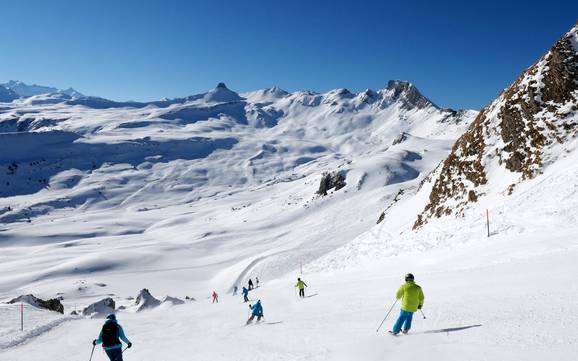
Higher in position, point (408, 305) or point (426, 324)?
point (408, 305)

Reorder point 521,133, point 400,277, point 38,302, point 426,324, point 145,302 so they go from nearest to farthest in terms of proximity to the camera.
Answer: point 426,324, point 400,277, point 521,133, point 38,302, point 145,302

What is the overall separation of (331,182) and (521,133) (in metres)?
90.0

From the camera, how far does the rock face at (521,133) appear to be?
32812 millimetres

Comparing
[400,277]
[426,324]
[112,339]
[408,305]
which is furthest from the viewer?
[400,277]

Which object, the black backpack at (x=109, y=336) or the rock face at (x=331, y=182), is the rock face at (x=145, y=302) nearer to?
the black backpack at (x=109, y=336)

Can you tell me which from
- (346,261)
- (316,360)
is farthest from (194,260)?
(316,360)

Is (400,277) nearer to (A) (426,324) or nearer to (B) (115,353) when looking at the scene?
(A) (426,324)

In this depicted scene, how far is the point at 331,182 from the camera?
125 m

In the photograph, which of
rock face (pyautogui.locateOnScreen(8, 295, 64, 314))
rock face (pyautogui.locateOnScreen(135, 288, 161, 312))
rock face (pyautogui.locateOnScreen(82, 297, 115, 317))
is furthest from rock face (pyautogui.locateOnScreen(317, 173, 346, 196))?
rock face (pyautogui.locateOnScreen(8, 295, 64, 314))

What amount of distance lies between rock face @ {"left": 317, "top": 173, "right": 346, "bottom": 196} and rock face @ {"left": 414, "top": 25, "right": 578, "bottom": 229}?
7996 centimetres

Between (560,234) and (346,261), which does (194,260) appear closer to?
(346,261)

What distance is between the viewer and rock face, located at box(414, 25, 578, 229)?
108ft

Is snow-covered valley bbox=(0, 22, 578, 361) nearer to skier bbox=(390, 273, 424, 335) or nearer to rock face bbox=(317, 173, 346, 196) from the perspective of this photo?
skier bbox=(390, 273, 424, 335)

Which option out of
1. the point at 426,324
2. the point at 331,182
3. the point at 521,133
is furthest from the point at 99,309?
the point at 331,182
